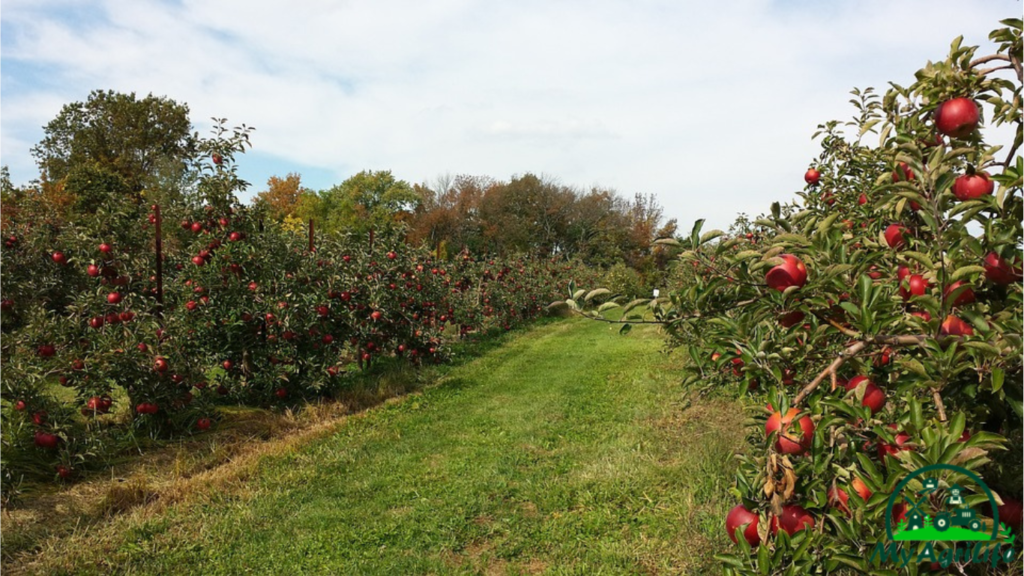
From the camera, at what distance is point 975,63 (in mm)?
1521

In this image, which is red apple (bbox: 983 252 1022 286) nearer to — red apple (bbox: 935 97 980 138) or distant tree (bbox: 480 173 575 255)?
red apple (bbox: 935 97 980 138)

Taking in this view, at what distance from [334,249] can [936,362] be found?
271 inches

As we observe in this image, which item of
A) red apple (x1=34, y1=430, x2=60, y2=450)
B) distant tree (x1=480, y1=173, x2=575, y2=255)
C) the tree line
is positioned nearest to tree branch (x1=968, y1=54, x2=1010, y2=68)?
red apple (x1=34, y1=430, x2=60, y2=450)

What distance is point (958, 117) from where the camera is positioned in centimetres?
152

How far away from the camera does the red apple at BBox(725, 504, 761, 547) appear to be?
1.42 m

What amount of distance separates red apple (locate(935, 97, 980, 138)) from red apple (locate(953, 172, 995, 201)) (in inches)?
5.3

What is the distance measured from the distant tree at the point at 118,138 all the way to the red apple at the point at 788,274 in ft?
97.8

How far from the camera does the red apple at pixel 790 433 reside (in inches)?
52.3

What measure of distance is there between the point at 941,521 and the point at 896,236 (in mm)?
909

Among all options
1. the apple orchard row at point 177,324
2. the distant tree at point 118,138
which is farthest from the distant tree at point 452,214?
the apple orchard row at point 177,324

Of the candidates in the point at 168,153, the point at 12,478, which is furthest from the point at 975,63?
the point at 168,153

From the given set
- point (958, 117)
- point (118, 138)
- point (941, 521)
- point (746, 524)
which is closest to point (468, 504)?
point (746, 524)

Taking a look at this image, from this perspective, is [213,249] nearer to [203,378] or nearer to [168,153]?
[203,378]

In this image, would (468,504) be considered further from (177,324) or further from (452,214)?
(452,214)
